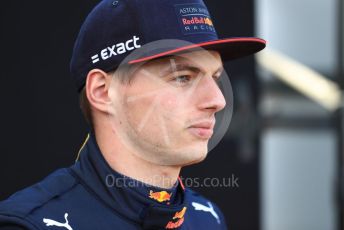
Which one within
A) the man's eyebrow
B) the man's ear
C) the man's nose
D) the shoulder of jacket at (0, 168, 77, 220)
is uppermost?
the man's eyebrow

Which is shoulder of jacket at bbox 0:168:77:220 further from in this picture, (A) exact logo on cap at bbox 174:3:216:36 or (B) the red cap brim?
(A) exact logo on cap at bbox 174:3:216:36

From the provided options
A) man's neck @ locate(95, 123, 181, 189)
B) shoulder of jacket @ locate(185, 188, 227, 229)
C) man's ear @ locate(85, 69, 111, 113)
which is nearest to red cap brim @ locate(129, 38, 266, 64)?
man's ear @ locate(85, 69, 111, 113)

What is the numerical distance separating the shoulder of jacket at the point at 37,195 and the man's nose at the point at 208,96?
36cm

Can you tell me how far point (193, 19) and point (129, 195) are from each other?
44 centimetres

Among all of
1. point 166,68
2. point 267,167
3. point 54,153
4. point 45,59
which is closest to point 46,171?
point 54,153

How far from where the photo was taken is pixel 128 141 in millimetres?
1569

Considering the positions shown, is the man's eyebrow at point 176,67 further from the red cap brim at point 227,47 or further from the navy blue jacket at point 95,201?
the navy blue jacket at point 95,201

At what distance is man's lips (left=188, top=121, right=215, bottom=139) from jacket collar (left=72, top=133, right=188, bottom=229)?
16 centimetres

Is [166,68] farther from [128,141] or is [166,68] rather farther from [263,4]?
[263,4]

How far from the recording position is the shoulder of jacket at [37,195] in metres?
1.45

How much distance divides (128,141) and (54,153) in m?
1.21

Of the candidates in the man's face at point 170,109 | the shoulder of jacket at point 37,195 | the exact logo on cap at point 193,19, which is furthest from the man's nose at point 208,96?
the shoulder of jacket at point 37,195

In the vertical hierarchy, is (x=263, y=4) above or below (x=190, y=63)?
above

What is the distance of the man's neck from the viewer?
1.57m
